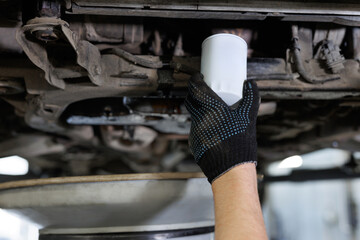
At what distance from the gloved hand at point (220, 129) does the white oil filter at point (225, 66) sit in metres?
0.02

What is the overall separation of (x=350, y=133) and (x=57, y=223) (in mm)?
1418

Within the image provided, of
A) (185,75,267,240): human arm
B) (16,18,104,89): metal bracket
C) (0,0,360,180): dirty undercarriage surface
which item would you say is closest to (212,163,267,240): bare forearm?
(185,75,267,240): human arm

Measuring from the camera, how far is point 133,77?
107 cm

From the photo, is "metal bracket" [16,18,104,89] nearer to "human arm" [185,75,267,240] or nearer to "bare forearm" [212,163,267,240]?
"human arm" [185,75,267,240]

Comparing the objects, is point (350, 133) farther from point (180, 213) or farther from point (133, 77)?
point (133, 77)

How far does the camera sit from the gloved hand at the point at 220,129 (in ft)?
2.77

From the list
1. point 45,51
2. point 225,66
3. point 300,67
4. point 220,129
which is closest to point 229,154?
point 220,129

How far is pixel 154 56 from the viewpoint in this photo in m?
1.09

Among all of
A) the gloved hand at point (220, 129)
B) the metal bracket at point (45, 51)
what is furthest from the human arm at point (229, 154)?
the metal bracket at point (45, 51)

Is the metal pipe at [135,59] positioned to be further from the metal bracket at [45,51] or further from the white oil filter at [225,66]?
the white oil filter at [225,66]

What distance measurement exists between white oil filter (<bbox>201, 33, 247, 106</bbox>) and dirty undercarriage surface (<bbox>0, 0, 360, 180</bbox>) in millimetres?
98

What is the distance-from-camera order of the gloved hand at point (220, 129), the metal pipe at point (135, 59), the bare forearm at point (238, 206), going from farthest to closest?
the metal pipe at point (135, 59) → the gloved hand at point (220, 129) → the bare forearm at point (238, 206)

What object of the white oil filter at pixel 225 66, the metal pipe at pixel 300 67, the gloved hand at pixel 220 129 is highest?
the metal pipe at pixel 300 67

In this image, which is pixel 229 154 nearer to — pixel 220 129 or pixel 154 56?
pixel 220 129
